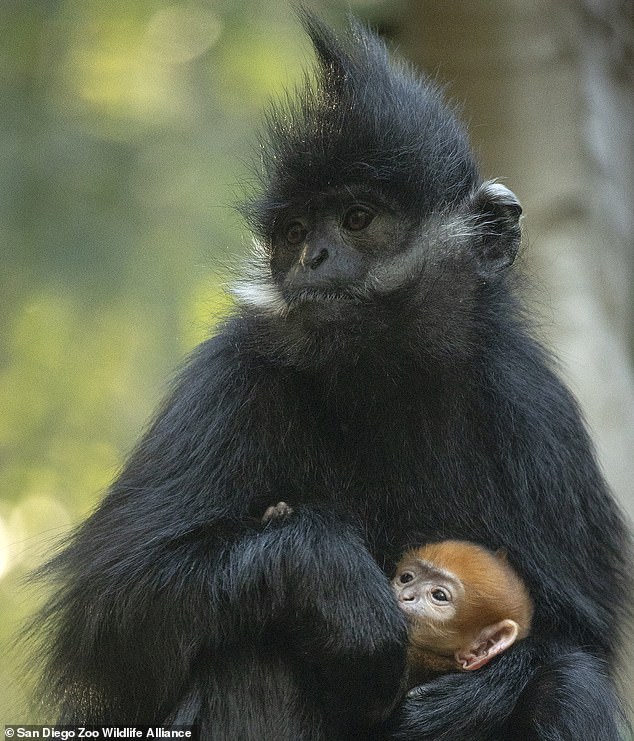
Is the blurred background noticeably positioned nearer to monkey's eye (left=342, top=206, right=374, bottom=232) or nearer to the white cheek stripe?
the white cheek stripe

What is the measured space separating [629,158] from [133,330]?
3508 millimetres

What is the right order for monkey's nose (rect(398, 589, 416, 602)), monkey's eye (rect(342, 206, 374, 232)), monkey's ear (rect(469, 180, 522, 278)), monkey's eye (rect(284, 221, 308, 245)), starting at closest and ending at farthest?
monkey's nose (rect(398, 589, 416, 602)), monkey's eye (rect(342, 206, 374, 232)), monkey's eye (rect(284, 221, 308, 245)), monkey's ear (rect(469, 180, 522, 278))

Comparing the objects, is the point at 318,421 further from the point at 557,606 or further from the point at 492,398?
the point at 557,606

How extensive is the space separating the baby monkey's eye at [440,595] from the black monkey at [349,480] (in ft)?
0.91

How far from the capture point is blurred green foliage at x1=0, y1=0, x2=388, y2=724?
7.94 meters

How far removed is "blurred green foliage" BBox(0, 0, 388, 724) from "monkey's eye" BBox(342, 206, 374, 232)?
2.72 meters

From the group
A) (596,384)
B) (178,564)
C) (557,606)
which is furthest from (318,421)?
(596,384)

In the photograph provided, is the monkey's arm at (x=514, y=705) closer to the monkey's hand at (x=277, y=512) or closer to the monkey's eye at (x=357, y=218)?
the monkey's hand at (x=277, y=512)

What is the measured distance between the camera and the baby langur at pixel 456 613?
15.5ft

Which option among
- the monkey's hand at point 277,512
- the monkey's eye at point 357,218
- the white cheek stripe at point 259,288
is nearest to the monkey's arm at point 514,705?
the monkey's hand at point 277,512

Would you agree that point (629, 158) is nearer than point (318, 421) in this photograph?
No

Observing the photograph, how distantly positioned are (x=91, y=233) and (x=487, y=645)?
4.32m

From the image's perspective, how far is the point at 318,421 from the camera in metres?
4.99

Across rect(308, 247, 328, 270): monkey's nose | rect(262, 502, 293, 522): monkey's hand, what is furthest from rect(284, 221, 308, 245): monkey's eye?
rect(262, 502, 293, 522): monkey's hand
